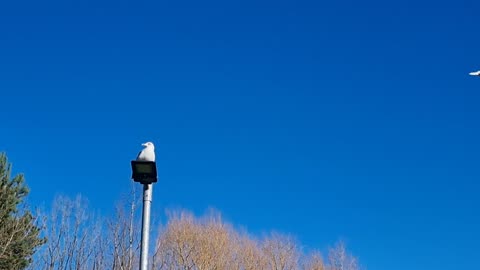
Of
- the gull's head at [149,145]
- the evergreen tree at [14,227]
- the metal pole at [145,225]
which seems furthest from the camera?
the evergreen tree at [14,227]

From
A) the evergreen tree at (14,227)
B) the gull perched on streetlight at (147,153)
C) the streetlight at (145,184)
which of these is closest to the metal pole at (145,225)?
the streetlight at (145,184)

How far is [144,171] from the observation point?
312 centimetres

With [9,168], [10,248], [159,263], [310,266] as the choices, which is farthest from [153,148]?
[310,266]

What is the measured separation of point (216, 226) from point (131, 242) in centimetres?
506

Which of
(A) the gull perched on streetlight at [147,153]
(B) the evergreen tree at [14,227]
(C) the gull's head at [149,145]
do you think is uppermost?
(B) the evergreen tree at [14,227]

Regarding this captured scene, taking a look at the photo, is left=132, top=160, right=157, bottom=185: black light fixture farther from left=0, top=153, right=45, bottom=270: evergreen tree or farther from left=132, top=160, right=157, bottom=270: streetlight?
left=0, top=153, right=45, bottom=270: evergreen tree

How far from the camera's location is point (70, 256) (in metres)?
20.6

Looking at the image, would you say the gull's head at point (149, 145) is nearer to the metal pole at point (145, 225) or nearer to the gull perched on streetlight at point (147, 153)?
the gull perched on streetlight at point (147, 153)

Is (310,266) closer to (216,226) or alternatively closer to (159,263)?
(216,226)

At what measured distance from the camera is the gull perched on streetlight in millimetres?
3098

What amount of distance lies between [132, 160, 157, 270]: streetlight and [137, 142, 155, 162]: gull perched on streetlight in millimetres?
32

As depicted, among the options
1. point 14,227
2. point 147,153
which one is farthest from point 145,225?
point 14,227

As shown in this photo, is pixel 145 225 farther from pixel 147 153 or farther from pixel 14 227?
pixel 14 227

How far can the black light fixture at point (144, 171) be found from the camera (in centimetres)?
308
